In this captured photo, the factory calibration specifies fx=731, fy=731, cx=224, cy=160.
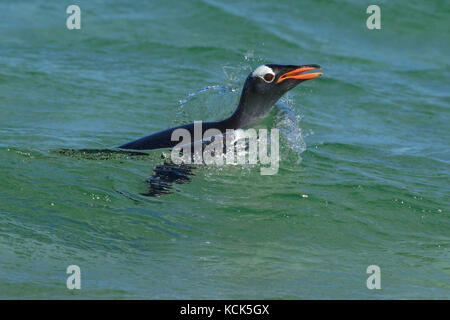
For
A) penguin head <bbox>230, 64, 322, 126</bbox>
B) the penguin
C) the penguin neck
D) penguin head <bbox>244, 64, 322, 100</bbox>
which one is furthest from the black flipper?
penguin head <bbox>244, 64, 322, 100</bbox>

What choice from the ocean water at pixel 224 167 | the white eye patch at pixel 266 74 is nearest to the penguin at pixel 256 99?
the white eye patch at pixel 266 74

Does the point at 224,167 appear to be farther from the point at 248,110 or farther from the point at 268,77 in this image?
the point at 268,77

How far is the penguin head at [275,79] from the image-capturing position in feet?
22.9

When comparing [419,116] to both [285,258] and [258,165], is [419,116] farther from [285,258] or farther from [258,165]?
[285,258]

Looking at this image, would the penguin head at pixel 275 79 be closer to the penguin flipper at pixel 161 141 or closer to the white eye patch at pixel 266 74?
the white eye patch at pixel 266 74

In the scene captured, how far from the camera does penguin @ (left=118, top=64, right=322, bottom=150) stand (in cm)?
690

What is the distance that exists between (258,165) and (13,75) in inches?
181

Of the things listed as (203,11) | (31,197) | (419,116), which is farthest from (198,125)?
(203,11)

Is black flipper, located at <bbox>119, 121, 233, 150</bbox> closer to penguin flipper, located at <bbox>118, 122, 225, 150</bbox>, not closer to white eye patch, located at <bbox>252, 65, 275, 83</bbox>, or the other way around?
penguin flipper, located at <bbox>118, 122, 225, 150</bbox>

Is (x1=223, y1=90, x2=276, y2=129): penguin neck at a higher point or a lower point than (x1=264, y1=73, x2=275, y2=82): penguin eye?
lower

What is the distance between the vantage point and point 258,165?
23.4ft

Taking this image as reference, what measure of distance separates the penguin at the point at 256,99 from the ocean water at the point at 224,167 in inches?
6.2

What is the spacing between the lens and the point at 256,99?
7160 millimetres

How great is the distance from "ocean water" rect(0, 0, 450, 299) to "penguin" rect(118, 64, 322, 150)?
0.16 metres
